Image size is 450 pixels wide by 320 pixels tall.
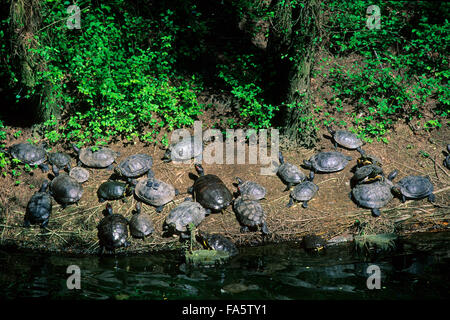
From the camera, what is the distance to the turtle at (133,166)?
6.52 metres

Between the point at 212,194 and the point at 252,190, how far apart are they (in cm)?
72

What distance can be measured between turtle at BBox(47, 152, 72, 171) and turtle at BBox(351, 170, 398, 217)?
5.34 metres

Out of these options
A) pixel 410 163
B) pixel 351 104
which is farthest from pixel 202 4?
pixel 410 163

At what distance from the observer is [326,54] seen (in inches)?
326

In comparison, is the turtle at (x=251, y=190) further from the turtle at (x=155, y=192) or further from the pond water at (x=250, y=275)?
the turtle at (x=155, y=192)

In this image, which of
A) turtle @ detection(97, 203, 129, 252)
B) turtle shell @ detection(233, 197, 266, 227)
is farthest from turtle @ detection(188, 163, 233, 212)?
turtle @ detection(97, 203, 129, 252)

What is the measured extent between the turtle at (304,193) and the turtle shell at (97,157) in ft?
11.3

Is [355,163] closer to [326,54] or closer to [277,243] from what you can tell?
[277,243]

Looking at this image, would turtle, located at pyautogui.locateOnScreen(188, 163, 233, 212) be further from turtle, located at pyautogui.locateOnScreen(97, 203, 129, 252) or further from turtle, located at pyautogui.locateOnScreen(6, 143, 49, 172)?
turtle, located at pyautogui.locateOnScreen(6, 143, 49, 172)

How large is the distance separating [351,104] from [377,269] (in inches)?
150

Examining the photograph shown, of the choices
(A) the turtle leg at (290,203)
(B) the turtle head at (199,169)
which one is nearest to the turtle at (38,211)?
(B) the turtle head at (199,169)

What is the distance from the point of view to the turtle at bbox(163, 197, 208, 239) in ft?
18.9

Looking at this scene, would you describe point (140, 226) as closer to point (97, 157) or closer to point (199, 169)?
point (199, 169)

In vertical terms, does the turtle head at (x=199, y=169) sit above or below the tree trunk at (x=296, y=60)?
below
